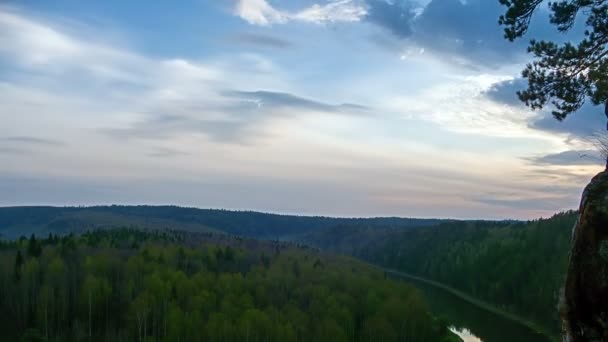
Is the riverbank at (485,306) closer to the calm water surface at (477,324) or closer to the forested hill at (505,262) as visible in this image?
the calm water surface at (477,324)

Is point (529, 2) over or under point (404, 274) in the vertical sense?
over

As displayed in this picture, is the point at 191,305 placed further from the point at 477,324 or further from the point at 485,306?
the point at 485,306

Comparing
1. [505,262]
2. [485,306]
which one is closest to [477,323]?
[485,306]

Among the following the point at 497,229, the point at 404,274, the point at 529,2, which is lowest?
the point at 404,274

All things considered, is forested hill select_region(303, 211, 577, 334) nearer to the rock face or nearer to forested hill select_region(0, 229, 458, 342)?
forested hill select_region(0, 229, 458, 342)

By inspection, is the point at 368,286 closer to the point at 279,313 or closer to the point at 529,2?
the point at 279,313

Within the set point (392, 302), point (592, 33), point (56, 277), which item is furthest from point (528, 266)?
point (592, 33)

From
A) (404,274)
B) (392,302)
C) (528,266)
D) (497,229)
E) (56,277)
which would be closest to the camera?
(392,302)
